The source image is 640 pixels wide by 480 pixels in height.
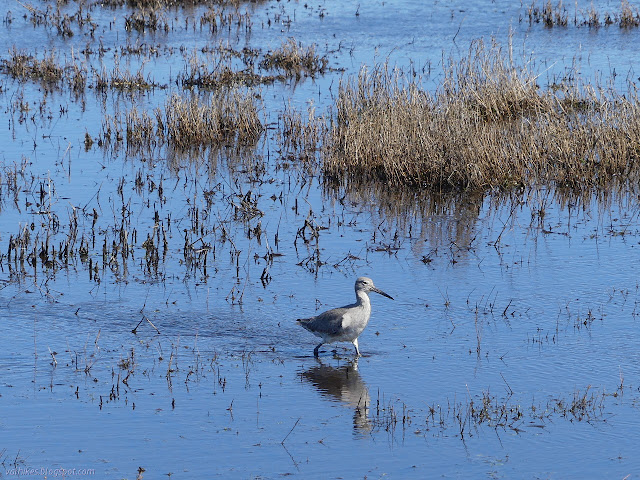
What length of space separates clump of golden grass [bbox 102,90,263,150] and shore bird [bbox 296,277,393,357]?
8195 millimetres

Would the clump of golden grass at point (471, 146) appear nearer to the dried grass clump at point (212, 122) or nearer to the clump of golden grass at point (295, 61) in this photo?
the dried grass clump at point (212, 122)

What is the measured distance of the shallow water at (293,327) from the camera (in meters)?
7.54

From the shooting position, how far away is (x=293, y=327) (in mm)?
10266

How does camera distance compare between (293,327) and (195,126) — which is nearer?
(293,327)

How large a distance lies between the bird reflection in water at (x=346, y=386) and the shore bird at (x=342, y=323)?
257 mm

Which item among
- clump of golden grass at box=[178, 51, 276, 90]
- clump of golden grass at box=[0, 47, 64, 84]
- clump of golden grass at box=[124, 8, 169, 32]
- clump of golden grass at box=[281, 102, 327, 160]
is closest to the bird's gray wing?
clump of golden grass at box=[281, 102, 327, 160]

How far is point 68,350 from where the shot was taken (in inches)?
369

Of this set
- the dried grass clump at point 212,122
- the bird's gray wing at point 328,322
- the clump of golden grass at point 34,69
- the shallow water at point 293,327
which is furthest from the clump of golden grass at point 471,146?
the clump of golden grass at point 34,69

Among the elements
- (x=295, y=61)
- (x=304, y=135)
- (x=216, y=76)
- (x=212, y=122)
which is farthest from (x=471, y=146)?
(x=295, y=61)

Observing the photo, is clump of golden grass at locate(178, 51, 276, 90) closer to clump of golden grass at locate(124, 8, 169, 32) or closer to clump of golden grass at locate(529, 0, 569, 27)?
clump of golden grass at locate(124, 8, 169, 32)

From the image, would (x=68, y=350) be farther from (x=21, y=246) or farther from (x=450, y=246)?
(x=450, y=246)

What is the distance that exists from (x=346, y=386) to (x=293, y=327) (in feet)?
5.01

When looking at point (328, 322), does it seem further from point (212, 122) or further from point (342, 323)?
point (212, 122)

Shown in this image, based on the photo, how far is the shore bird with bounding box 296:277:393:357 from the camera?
936 cm
